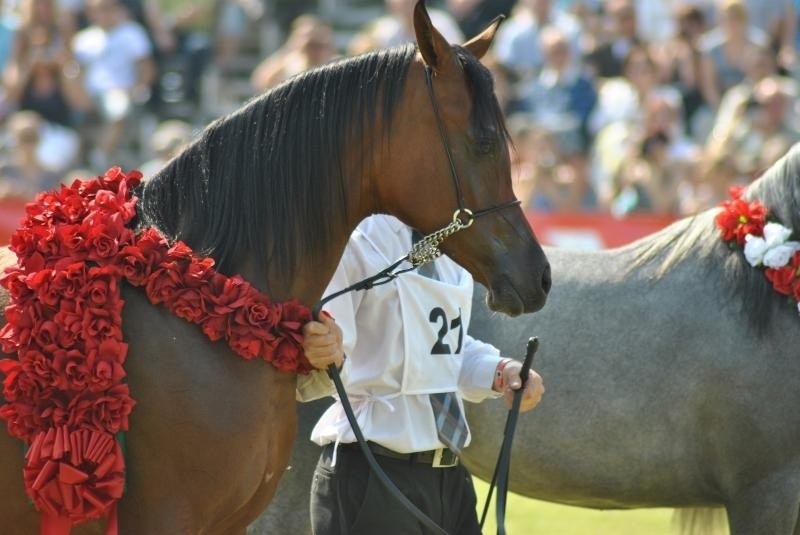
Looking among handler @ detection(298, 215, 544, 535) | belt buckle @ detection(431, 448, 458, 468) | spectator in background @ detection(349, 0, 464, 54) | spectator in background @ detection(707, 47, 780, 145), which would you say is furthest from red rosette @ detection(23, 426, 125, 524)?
spectator in background @ detection(349, 0, 464, 54)

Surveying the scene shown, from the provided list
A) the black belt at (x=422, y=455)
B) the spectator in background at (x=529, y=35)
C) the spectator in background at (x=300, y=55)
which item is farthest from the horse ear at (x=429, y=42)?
the spectator in background at (x=529, y=35)

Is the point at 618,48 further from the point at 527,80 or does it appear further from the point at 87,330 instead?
the point at 87,330

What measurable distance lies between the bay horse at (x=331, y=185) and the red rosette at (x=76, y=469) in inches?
13.2

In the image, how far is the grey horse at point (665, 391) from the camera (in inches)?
202

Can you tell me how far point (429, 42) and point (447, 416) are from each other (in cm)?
121

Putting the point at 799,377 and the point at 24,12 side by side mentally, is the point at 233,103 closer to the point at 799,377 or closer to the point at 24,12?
the point at 24,12

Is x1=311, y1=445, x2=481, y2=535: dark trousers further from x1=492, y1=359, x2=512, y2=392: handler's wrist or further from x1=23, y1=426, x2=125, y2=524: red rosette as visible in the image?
x1=23, y1=426, x2=125, y2=524: red rosette

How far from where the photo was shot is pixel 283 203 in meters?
3.60

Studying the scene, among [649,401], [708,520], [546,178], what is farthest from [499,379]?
[546,178]

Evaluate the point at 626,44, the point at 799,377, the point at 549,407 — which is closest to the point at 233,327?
the point at 549,407

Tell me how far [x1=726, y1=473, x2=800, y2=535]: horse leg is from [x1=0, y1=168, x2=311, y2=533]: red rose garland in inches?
92.2

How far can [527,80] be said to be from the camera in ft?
41.1

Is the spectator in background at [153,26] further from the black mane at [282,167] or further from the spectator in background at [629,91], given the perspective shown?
the black mane at [282,167]

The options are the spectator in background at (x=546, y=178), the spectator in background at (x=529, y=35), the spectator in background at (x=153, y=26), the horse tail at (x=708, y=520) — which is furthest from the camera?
the spectator in background at (x=153, y=26)
